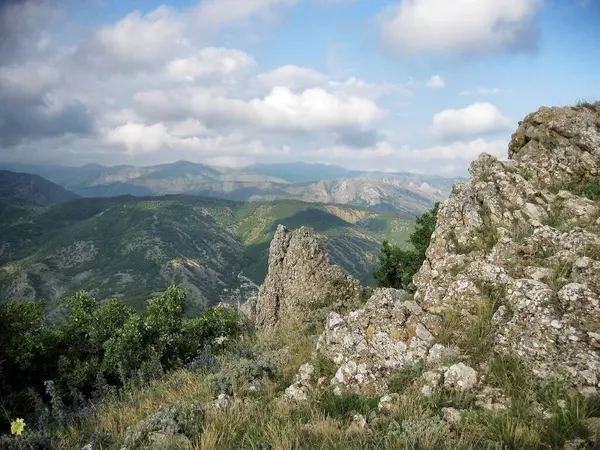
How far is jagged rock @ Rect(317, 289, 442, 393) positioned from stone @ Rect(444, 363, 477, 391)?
2.74ft

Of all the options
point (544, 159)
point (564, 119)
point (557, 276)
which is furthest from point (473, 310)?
point (564, 119)

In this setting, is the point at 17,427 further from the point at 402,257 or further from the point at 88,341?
the point at 402,257

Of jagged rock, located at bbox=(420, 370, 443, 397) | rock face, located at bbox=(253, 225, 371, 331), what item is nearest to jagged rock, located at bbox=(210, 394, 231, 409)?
jagged rock, located at bbox=(420, 370, 443, 397)

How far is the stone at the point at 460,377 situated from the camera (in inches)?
263

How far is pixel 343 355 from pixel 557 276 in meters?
5.14

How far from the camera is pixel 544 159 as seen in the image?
14.4 meters

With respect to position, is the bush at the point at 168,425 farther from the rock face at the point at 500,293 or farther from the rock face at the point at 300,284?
the rock face at the point at 300,284

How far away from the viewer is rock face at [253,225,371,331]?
48.3 feet

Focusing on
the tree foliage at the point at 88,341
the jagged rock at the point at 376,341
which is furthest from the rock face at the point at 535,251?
the tree foliage at the point at 88,341

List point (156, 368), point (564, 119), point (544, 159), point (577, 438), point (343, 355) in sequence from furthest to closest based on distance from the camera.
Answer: point (564, 119) < point (544, 159) < point (156, 368) < point (343, 355) < point (577, 438)

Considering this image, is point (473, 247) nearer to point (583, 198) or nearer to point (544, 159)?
point (583, 198)

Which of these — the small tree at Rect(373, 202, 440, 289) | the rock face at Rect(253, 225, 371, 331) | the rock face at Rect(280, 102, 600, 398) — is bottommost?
the small tree at Rect(373, 202, 440, 289)

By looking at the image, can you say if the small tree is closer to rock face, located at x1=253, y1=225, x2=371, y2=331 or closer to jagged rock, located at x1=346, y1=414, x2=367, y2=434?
rock face, located at x1=253, y1=225, x2=371, y2=331

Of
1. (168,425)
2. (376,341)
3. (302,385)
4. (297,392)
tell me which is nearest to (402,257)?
(376,341)
